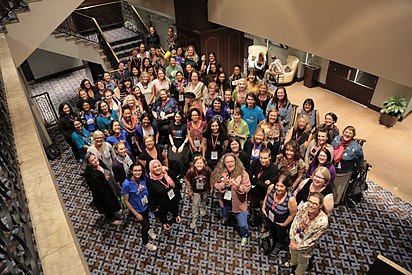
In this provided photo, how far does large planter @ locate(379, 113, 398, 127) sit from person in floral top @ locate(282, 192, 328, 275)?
6.24 m

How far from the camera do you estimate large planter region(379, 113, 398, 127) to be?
26.7ft

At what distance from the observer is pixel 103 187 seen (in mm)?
4410

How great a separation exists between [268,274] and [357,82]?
308 inches

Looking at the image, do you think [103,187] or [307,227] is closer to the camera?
[307,227]

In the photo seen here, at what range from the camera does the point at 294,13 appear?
19.0ft

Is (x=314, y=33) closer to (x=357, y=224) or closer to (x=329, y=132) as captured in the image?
(x=329, y=132)

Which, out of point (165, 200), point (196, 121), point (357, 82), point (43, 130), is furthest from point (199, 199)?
point (357, 82)

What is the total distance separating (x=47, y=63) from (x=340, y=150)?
12.0 metres

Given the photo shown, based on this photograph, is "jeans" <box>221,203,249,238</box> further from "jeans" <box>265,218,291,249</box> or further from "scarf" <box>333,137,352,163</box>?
"scarf" <box>333,137,352,163</box>

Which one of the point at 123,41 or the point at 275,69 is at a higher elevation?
the point at 123,41

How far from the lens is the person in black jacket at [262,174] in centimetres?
411

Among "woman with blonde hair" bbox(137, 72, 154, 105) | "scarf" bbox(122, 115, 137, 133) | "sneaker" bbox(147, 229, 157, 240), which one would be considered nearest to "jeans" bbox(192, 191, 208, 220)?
"sneaker" bbox(147, 229, 157, 240)

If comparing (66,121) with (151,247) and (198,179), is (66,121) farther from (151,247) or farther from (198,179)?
(198,179)

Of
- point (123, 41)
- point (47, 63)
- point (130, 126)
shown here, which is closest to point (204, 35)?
point (123, 41)
